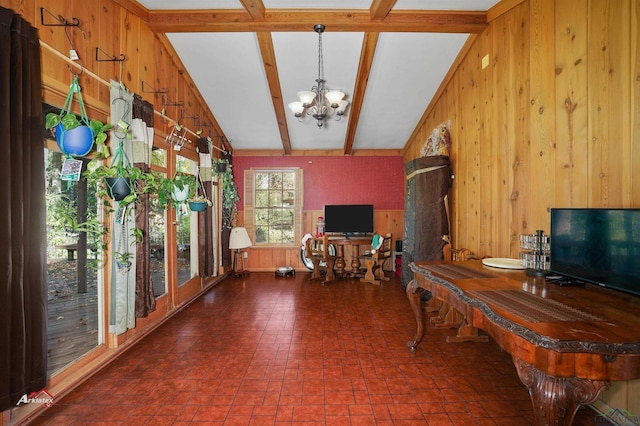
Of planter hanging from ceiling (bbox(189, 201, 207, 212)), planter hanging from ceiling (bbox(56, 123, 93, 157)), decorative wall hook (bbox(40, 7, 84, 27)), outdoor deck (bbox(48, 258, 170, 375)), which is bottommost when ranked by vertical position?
outdoor deck (bbox(48, 258, 170, 375))

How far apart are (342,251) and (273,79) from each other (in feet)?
10.6

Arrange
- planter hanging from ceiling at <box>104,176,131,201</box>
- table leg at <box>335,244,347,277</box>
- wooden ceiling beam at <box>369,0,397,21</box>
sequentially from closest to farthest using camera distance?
planter hanging from ceiling at <box>104,176,131,201</box>, wooden ceiling beam at <box>369,0,397,21</box>, table leg at <box>335,244,347,277</box>

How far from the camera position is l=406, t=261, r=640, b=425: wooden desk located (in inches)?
41.6

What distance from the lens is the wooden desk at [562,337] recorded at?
3.47 feet

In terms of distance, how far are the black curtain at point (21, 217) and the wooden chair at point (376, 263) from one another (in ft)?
13.9

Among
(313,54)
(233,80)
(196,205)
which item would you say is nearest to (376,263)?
(196,205)

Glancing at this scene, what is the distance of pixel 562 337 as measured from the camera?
1.08 metres

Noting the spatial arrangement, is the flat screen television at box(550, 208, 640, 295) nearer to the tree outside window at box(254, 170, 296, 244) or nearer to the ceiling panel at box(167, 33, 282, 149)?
the ceiling panel at box(167, 33, 282, 149)

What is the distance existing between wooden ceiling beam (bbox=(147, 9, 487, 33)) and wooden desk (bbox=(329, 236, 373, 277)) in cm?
324

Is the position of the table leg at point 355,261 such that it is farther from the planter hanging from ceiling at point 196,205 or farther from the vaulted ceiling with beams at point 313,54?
the planter hanging from ceiling at point 196,205

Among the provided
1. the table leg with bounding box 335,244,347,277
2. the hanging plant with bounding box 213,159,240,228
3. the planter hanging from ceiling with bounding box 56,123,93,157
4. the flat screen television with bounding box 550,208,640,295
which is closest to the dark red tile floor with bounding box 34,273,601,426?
the flat screen television with bounding box 550,208,640,295

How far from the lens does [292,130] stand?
5.59m

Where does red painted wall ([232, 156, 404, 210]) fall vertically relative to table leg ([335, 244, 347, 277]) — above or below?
above

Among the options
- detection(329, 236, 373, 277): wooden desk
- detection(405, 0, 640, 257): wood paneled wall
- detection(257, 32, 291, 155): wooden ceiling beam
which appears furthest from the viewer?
detection(329, 236, 373, 277): wooden desk
